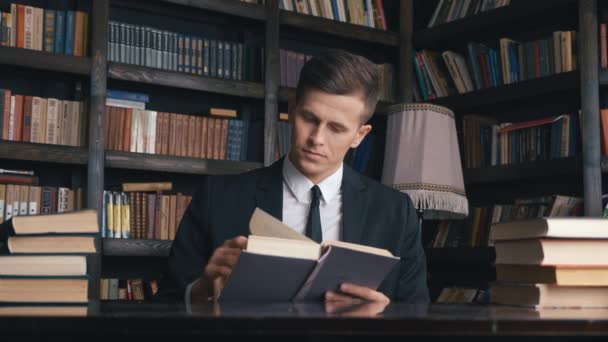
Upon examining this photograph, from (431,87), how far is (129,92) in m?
1.50

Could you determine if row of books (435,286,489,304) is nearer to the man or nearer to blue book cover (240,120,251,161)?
blue book cover (240,120,251,161)

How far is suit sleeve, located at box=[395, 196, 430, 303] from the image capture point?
196 centimetres

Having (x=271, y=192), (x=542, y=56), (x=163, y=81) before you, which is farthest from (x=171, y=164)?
(x=542, y=56)

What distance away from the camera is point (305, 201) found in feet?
6.74

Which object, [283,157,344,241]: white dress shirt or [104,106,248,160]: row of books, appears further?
[104,106,248,160]: row of books

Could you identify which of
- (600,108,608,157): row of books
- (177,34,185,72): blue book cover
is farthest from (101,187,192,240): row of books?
(600,108,608,157): row of books

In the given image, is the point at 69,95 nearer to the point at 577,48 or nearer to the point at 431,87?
the point at 431,87

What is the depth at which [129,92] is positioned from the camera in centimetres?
342

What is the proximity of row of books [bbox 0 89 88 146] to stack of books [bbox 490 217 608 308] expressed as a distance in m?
2.26

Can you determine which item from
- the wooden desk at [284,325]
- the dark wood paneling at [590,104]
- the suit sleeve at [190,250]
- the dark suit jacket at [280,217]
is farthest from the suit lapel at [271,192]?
the dark wood paneling at [590,104]

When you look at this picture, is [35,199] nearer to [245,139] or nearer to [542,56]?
[245,139]

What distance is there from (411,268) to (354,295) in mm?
593

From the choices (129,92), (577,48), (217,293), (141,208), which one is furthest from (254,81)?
(217,293)

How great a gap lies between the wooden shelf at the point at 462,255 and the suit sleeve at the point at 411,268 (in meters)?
1.38
